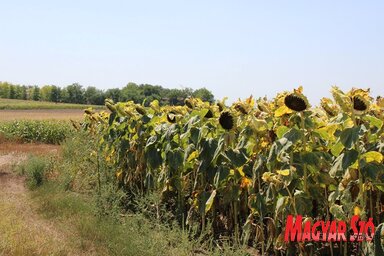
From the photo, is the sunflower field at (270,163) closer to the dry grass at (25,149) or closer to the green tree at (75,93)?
the dry grass at (25,149)

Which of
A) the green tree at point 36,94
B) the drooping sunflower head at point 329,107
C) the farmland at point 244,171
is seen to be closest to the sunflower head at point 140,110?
the farmland at point 244,171

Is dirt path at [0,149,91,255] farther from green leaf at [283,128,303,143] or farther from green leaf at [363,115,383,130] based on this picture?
green leaf at [363,115,383,130]

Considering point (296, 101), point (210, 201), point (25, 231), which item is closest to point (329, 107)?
point (296, 101)

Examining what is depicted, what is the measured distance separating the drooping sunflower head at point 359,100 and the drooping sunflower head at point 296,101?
38cm

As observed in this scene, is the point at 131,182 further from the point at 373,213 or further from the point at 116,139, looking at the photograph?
the point at 373,213

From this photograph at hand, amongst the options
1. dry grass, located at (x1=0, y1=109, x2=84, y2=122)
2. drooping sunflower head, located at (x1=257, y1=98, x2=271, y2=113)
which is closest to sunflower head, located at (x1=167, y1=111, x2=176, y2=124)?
drooping sunflower head, located at (x1=257, y1=98, x2=271, y2=113)

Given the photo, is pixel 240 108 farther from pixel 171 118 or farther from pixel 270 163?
pixel 171 118

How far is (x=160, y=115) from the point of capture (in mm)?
6152

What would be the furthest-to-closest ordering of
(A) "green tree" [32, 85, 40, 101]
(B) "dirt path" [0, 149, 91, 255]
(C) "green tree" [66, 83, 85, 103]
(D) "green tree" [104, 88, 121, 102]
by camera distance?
1. (A) "green tree" [32, 85, 40, 101]
2. (C) "green tree" [66, 83, 85, 103]
3. (D) "green tree" [104, 88, 121, 102]
4. (B) "dirt path" [0, 149, 91, 255]

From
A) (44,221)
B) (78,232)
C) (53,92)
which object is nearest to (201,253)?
(78,232)

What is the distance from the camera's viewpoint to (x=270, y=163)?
3527mm

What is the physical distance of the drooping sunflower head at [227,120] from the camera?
393 cm

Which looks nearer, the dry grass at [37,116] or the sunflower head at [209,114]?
the sunflower head at [209,114]

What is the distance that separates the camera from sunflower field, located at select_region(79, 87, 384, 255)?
9.24 ft
